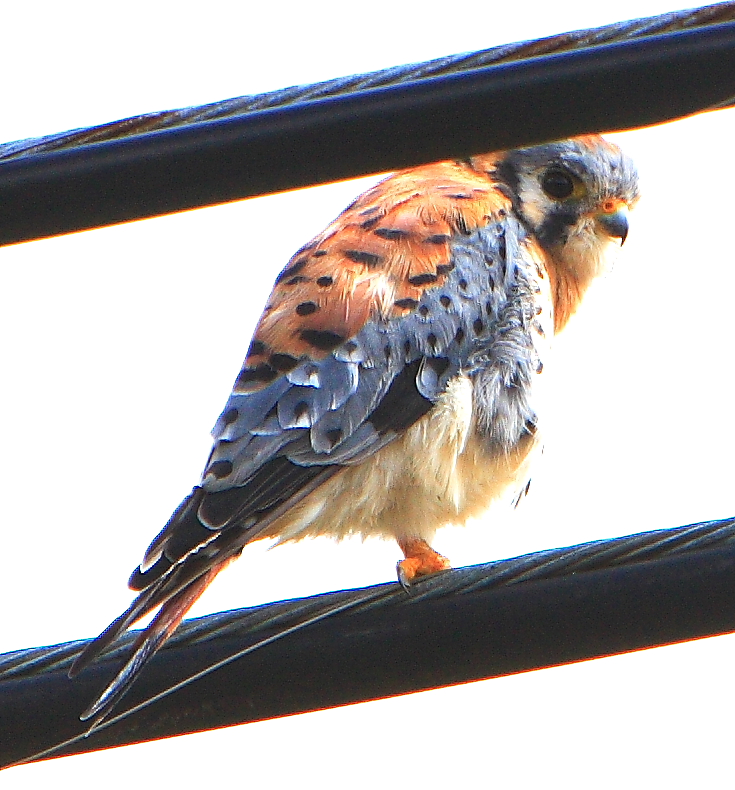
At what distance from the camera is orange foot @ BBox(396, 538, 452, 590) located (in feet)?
12.2

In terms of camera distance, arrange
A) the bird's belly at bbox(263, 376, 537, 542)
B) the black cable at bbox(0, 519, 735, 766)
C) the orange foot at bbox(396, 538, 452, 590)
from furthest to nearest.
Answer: the orange foot at bbox(396, 538, 452, 590), the bird's belly at bbox(263, 376, 537, 542), the black cable at bbox(0, 519, 735, 766)

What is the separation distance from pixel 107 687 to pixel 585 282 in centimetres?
277

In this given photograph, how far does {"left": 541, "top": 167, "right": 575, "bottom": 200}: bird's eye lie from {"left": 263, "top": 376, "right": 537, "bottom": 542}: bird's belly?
3.46 ft

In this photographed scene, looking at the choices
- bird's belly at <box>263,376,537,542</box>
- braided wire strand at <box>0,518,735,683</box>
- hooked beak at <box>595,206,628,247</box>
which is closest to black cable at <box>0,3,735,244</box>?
braided wire strand at <box>0,518,735,683</box>

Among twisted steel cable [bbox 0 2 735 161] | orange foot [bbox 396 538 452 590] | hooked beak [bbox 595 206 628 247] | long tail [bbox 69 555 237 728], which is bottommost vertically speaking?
long tail [bbox 69 555 237 728]

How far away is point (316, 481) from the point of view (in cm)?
319

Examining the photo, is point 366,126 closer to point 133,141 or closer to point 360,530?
point 133,141

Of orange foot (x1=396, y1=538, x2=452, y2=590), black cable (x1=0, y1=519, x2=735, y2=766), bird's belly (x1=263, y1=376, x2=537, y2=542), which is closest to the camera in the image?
black cable (x1=0, y1=519, x2=735, y2=766)

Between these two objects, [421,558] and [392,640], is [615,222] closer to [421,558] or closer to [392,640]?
[421,558]

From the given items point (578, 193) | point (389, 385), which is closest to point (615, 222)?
point (578, 193)

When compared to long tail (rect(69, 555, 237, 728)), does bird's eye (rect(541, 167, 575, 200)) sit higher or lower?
higher

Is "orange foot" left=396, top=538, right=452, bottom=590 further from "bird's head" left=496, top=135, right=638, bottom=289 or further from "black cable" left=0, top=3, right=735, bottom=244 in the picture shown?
"black cable" left=0, top=3, right=735, bottom=244

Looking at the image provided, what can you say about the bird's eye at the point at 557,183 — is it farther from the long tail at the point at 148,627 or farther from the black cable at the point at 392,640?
the black cable at the point at 392,640

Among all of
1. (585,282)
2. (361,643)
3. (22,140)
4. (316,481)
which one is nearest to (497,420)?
(316,481)
